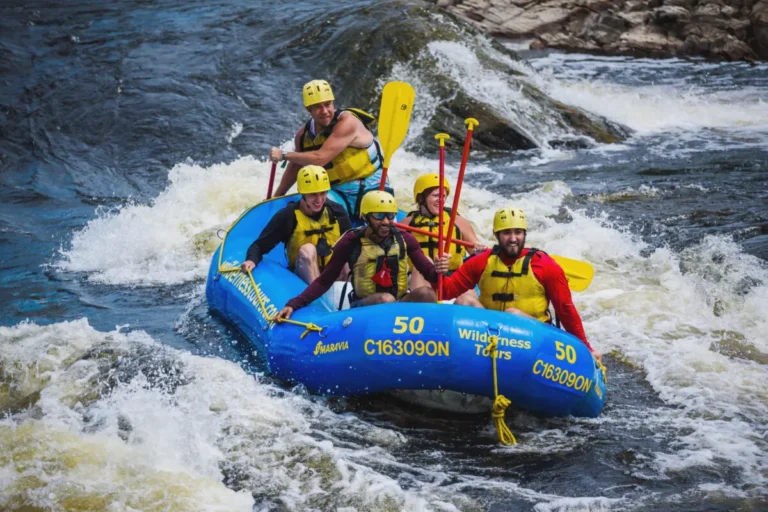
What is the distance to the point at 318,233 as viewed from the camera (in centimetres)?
657

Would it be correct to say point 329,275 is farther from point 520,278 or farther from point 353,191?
point 353,191

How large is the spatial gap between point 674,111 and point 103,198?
29.4 ft

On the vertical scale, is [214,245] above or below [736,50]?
below

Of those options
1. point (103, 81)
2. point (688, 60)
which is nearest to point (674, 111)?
point (688, 60)

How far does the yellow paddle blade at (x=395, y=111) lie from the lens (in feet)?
23.5

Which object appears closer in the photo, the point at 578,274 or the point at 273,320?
the point at 273,320

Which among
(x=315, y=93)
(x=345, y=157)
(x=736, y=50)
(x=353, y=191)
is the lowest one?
(x=353, y=191)

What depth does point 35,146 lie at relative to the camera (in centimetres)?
1223

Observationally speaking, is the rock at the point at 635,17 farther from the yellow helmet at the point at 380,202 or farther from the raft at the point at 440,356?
the raft at the point at 440,356

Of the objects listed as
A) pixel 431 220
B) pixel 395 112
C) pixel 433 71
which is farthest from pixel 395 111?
pixel 433 71

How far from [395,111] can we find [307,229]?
1.29 meters

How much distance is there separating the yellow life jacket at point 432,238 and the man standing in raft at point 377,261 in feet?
1.61

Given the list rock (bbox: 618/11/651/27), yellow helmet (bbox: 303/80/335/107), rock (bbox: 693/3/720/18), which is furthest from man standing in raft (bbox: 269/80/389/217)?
rock (bbox: 693/3/720/18)

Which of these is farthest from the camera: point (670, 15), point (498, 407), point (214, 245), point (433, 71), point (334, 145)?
point (670, 15)
